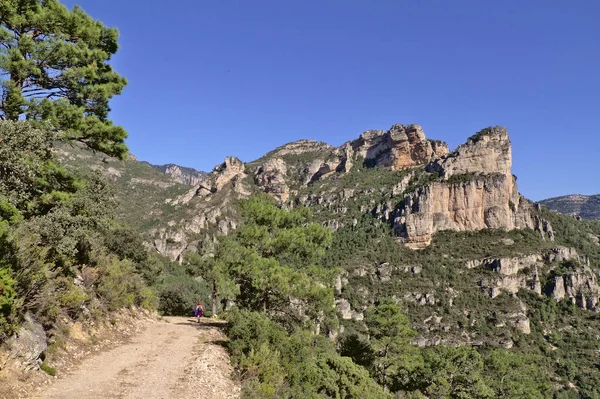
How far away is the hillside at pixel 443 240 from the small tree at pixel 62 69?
196 ft

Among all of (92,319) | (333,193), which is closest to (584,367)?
(92,319)

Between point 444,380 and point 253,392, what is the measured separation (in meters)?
21.6

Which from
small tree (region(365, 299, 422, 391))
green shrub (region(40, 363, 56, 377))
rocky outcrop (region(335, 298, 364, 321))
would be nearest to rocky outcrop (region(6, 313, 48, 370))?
green shrub (region(40, 363, 56, 377))

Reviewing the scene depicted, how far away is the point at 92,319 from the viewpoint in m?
11.5

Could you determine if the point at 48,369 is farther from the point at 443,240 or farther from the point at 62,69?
the point at 443,240

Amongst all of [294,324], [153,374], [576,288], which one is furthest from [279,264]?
[576,288]

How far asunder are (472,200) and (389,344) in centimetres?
11726

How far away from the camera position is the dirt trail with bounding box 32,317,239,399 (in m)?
7.47

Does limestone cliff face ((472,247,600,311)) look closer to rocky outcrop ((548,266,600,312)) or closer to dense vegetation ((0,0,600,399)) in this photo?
rocky outcrop ((548,266,600,312))

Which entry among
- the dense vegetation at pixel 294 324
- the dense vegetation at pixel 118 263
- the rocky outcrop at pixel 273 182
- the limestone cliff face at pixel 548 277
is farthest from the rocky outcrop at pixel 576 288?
the rocky outcrop at pixel 273 182

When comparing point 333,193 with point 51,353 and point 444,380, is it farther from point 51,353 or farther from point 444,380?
point 51,353

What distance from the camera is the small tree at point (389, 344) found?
2374 centimetres

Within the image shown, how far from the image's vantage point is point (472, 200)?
410 ft

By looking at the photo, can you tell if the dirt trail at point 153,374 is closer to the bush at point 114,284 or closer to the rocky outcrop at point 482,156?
the bush at point 114,284
